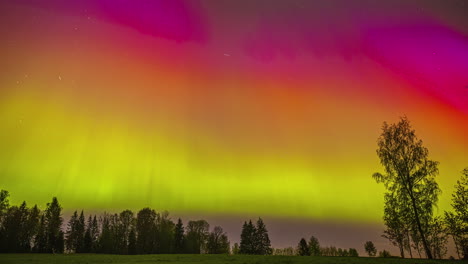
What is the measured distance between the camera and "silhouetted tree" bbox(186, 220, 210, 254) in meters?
128

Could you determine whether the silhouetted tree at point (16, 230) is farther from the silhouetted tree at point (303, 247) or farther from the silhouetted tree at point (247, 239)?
the silhouetted tree at point (303, 247)

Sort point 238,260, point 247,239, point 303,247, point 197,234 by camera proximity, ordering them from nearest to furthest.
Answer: point 238,260, point 303,247, point 247,239, point 197,234

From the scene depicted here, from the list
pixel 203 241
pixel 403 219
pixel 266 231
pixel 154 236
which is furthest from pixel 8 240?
pixel 403 219

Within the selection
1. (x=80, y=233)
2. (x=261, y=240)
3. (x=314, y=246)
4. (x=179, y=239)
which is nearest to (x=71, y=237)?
(x=80, y=233)

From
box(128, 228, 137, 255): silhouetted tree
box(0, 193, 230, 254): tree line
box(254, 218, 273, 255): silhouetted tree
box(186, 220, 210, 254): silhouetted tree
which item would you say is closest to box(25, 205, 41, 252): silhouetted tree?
box(0, 193, 230, 254): tree line

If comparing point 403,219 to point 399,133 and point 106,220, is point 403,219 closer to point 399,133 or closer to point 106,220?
point 399,133

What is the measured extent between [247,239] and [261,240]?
5350mm

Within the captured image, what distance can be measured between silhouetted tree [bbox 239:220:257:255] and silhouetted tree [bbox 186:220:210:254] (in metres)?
19.5

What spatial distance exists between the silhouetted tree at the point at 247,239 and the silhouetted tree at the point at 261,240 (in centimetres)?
115

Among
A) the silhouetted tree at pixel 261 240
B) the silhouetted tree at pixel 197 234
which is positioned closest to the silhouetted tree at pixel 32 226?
the silhouetted tree at pixel 197 234

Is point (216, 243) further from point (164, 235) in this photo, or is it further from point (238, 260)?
point (238, 260)

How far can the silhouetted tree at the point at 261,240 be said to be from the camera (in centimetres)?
11650

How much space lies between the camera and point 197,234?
135000 millimetres

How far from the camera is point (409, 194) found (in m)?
48.2
